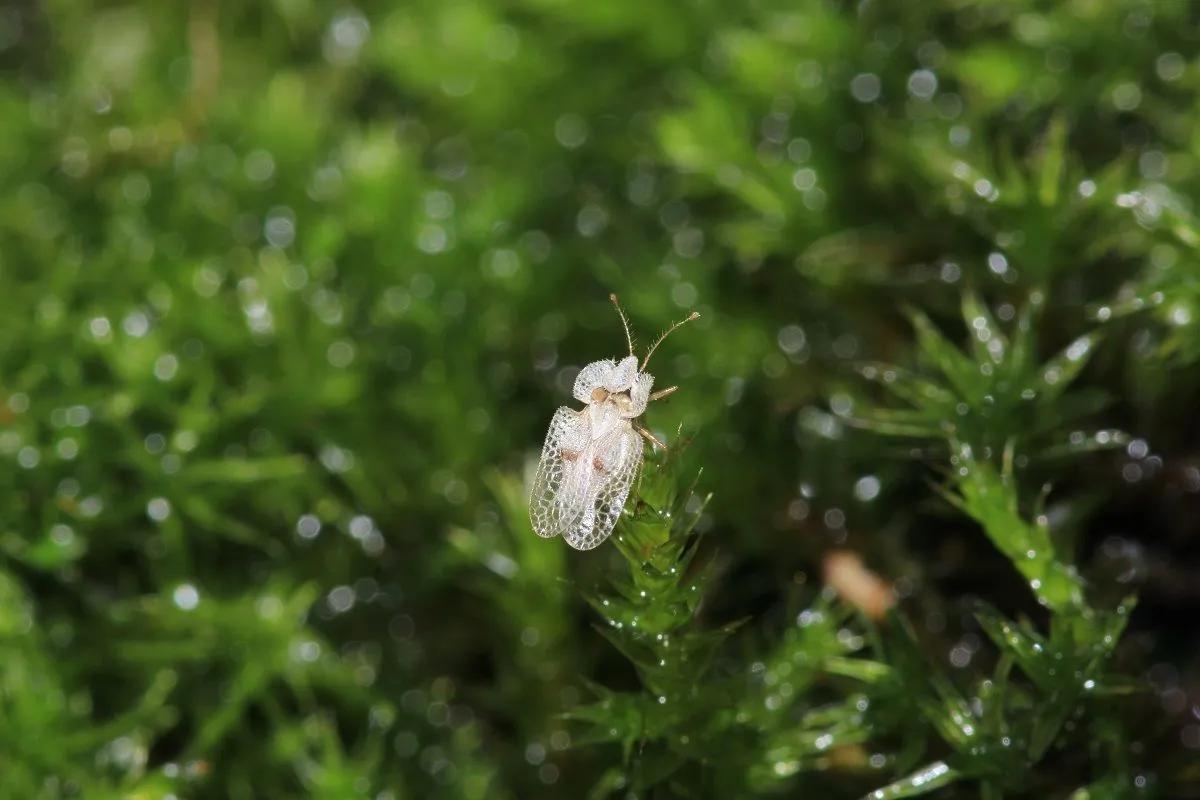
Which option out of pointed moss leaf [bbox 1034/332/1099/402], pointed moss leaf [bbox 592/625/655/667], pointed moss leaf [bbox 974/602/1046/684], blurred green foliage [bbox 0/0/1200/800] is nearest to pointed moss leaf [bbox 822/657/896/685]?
blurred green foliage [bbox 0/0/1200/800]

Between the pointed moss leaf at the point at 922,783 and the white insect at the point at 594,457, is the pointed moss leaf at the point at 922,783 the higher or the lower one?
the lower one

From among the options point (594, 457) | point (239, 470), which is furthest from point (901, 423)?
point (239, 470)

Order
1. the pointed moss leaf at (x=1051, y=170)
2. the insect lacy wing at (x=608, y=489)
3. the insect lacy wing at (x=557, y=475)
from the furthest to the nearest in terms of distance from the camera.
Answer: the pointed moss leaf at (x=1051, y=170) < the insect lacy wing at (x=557, y=475) < the insect lacy wing at (x=608, y=489)

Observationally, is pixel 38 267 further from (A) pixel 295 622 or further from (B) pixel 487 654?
(B) pixel 487 654

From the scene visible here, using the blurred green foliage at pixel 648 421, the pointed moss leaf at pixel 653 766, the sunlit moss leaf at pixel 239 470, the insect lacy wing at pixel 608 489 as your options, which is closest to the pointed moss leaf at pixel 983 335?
the blurred green foliage at pixel 648 421

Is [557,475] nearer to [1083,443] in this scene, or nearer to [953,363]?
[953,363]

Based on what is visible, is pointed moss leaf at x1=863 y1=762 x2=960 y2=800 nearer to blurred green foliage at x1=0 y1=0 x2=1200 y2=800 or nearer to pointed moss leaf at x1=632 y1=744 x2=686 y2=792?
blurred green foliage at x1=0 y1=0 x2=1200 y2=800

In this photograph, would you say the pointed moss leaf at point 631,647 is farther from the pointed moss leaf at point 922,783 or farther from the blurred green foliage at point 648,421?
the pointed moss leaf at point 922,783

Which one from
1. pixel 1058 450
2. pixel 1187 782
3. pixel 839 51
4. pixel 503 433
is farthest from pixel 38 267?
pixel 1187 782
